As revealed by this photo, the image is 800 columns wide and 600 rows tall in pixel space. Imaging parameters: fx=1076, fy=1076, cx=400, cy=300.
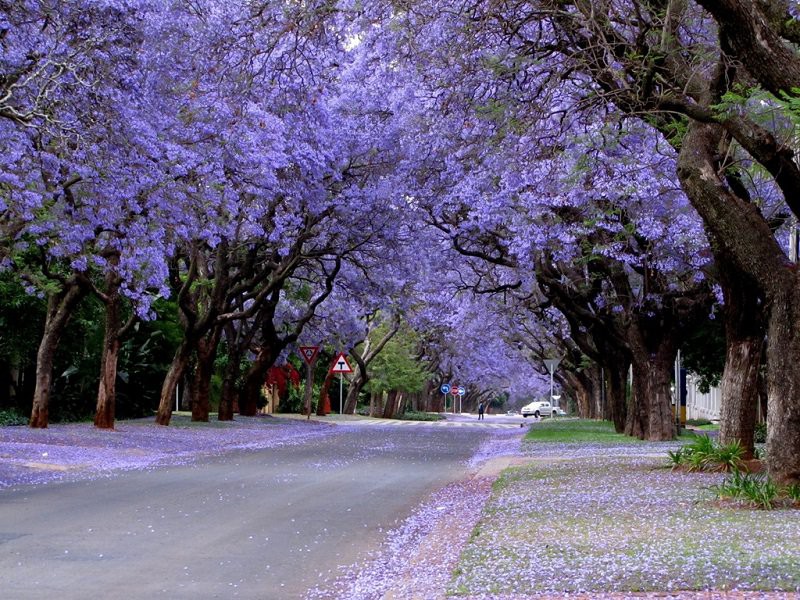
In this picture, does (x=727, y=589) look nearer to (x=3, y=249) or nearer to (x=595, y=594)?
(x=595, y=594)

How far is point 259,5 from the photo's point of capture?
12.7 metres

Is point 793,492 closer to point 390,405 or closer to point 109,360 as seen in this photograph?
point 109,360

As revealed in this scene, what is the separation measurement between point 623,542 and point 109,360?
19.7 meters

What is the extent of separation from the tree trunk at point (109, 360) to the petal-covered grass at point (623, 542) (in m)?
14.0

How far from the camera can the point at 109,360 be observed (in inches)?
1038

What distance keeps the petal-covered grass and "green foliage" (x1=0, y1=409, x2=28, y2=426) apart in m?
16.9

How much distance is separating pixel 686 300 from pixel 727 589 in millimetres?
18666

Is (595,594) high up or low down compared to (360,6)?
down

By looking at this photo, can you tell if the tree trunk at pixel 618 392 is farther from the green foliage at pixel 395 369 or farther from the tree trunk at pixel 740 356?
the green foliage at pixel 395 369

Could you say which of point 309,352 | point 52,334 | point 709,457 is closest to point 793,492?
point 709,457

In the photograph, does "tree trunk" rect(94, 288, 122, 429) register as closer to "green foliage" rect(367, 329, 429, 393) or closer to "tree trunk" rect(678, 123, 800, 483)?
"tree trunk" rect(678, 123, 800, 483)

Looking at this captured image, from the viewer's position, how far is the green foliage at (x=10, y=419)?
90.3ft

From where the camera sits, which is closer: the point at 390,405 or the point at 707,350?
the point at 707,350

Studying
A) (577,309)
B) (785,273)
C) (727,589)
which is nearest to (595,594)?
(727,589)
